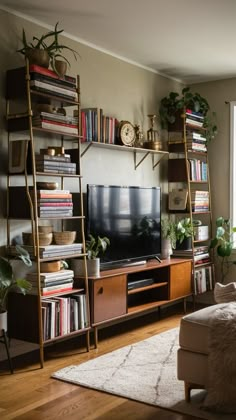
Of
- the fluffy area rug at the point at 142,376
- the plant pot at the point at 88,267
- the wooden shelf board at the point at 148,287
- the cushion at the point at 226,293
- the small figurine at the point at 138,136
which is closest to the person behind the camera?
the fluffy area rug at the point at 142,376

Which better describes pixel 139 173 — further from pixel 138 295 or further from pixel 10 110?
pixel 10 110

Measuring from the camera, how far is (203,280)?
5.52 m

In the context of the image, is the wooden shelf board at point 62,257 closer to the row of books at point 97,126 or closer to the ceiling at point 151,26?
the row of books at point 97,126

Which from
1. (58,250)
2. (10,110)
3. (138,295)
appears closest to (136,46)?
(10,110)

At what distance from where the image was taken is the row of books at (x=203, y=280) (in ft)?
17.8

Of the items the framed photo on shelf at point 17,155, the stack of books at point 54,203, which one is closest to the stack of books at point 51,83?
the framed photo on shelf at point 17,155

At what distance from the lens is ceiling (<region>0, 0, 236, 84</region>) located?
11.9 ft

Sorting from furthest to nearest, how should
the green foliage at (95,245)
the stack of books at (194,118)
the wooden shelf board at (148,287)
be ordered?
the stack of books at (194,118), the wooden shelf board at (148,287), the green foliage at (95,245)

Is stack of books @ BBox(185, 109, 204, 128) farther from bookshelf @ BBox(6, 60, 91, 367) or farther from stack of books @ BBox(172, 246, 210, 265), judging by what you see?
bookshelf @ BBox(6, 60, 91, 367)

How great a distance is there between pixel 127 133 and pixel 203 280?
1839mm

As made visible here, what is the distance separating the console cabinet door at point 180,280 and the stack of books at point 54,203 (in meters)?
1.59

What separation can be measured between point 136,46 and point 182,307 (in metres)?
2.83

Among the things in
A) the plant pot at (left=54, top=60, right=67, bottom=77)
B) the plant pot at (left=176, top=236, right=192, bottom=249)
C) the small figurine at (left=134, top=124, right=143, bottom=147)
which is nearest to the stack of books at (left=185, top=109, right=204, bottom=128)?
the small figurine at (left=134, top=124, right=143, bottom=147)

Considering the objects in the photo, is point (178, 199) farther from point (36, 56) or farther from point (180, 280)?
point (36, 56)
